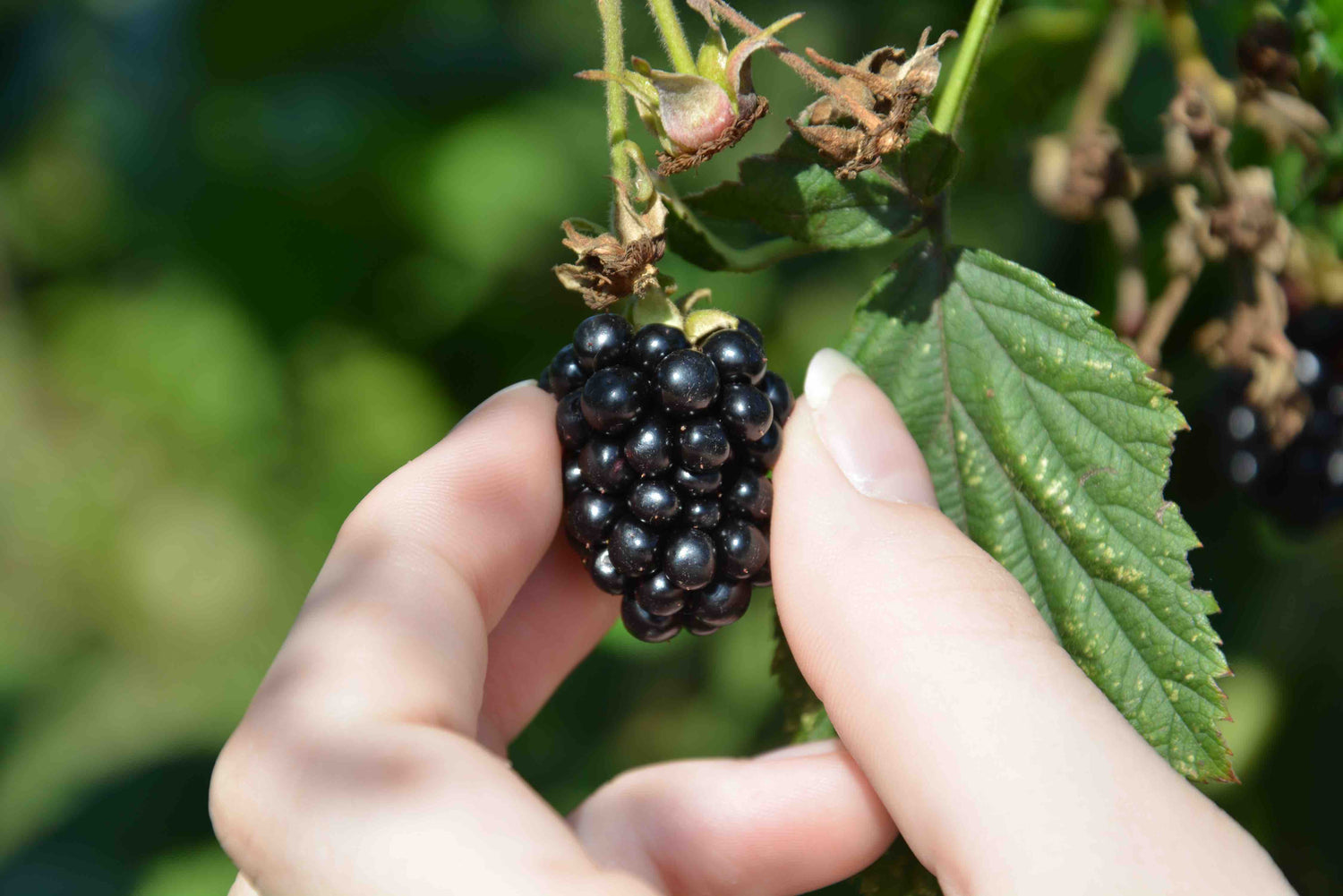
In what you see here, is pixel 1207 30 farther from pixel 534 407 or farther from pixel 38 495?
pixel 38 495

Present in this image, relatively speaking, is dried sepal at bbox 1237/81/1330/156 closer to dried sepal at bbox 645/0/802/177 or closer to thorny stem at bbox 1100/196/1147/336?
thorny stem at bbox 1100/196/1147/336

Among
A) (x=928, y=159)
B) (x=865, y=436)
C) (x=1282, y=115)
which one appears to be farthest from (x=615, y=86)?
(x=1282, y=115)

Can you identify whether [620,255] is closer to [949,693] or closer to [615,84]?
[615,84]

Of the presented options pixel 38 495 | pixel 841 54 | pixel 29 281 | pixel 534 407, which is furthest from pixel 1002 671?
pixel 38 495

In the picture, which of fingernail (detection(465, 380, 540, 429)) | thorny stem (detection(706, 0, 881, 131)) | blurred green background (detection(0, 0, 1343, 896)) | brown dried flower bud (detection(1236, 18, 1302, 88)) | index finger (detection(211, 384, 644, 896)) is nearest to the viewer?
index finger (detection(211, 384, 644, 896))

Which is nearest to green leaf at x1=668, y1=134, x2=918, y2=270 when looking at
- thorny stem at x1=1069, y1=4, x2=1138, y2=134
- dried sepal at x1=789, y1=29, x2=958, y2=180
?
dried sepal at x1=789, y1=29, x2=958, y2=180
